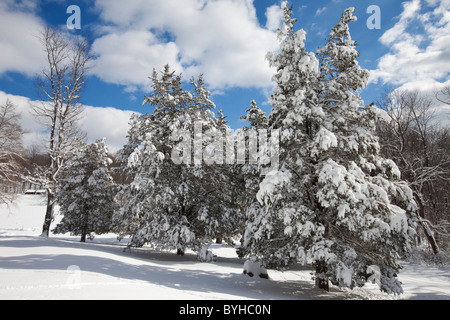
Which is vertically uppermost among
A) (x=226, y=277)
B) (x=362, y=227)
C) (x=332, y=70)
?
(x=332, y=70)

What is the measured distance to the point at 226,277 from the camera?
439 inches

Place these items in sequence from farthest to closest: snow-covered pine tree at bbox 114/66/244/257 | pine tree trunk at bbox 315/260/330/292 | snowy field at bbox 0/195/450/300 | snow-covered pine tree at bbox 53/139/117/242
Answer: snow-covered pine tree at bbox 53/139/117/242 → snow-covered pine tree at bbox 114/66/244/257 → pine tree trunk at bbox 315/260/330/292 → snowy field at bbox 0/195/450/300

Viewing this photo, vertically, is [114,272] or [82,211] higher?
[82,211]

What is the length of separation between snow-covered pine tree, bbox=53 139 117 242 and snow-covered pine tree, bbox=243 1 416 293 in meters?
16.0

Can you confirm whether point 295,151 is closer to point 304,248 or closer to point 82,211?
point 304,248

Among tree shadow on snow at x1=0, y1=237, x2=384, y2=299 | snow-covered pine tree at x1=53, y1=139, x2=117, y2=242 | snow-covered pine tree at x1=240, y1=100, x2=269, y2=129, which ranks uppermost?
snow-covered pine tree at x1=240, y1=100, x2=269, y2=129

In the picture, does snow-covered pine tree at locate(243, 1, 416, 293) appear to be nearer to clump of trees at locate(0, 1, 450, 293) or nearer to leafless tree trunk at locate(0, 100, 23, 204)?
clump of trees at locate(0, 1, 450, 293)

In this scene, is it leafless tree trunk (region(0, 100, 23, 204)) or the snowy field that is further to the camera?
leafless tree trunk (region(0, 100, 23, 204))

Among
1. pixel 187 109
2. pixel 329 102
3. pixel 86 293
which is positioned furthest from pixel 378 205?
pixel 187 109

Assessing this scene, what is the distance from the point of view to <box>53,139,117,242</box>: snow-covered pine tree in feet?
68.6

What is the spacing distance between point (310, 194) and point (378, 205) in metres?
2.16

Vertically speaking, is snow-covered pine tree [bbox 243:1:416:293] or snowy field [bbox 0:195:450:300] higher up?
snow-covered pine tree [bbox 243:1:416:293]

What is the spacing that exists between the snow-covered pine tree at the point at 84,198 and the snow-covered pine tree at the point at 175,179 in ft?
22.1

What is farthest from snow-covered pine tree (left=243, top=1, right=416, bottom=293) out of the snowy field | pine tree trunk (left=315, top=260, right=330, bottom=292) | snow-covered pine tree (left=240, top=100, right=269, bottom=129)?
snow-covered pine tree (left=240, top=100, right=269, bottom=129)
